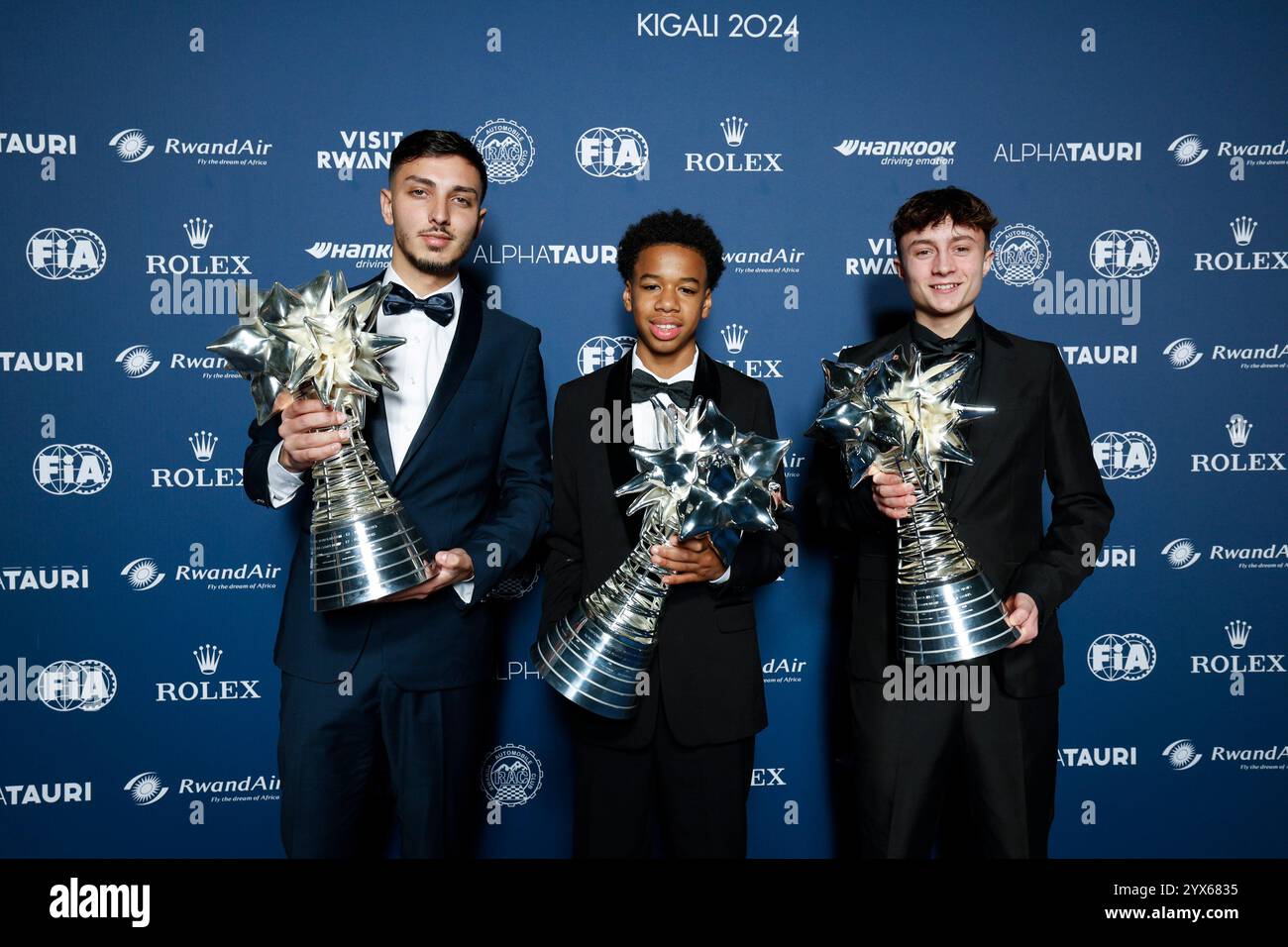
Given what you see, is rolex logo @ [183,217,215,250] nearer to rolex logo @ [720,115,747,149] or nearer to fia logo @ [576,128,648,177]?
fia logo @ [576,128,648,177]

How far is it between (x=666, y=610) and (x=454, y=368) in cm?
87

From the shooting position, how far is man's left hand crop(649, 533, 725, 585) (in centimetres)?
216

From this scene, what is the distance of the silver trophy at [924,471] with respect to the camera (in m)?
2.15

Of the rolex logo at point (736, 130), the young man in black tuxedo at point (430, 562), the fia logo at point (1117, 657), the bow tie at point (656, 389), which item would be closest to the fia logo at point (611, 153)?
the rolex logo at point (736, 130)

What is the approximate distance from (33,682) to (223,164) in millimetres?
1973

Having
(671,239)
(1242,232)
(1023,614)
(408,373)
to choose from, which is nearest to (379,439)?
(408,373)

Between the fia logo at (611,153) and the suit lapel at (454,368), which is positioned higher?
the fia logo at (611,153)

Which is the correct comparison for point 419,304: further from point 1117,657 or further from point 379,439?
point 1117,657

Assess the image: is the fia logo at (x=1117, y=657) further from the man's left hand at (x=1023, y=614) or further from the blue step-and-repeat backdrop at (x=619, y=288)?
the man's left hand at (x=1023, y=614)

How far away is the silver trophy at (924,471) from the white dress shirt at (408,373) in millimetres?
1059
